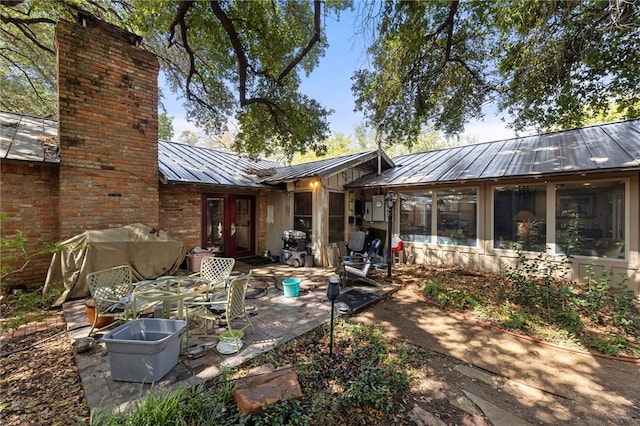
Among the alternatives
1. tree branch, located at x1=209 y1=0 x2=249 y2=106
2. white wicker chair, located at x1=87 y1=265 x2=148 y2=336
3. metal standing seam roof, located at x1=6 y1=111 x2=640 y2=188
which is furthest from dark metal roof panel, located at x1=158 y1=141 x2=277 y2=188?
white wicker chair, located at x1=87 y1=265 x2=148 y2=336

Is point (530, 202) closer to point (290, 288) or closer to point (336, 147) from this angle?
point (290, 288)

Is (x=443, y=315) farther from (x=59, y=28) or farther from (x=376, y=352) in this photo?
(x=59, y=28)

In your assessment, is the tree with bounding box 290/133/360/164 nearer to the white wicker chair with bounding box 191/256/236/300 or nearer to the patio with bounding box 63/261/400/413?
the patio with bounding box 63/261/400/413

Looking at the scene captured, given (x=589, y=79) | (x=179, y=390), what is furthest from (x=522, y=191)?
(x=179, y=390)

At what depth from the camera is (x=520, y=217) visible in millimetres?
6453

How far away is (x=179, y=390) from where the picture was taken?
7.22 ft

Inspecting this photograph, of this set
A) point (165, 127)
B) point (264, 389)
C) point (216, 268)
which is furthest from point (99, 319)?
point (165, 127)

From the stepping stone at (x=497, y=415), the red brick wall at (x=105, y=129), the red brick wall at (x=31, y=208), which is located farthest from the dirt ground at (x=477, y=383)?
the red brick wall at (x=105, y=129)

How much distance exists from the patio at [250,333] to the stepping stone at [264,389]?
61 cm

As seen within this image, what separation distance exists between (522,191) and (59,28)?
36.1 feet

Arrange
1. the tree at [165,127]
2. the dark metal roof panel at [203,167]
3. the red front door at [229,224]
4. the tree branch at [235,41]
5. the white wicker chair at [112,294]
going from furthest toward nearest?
1. the tree at [165,127]
2. the red front door at [229,224]
3. the dark metal roof panel at [203,167]
4. the tree branch at [235,41]
5. the white wicker chair at [112,294]

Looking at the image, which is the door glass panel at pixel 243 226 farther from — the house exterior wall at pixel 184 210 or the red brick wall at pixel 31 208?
the red brick wall at pixel 31 208

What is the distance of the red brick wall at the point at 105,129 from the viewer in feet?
17.3

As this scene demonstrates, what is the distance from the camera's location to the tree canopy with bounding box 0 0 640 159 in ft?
16.8
